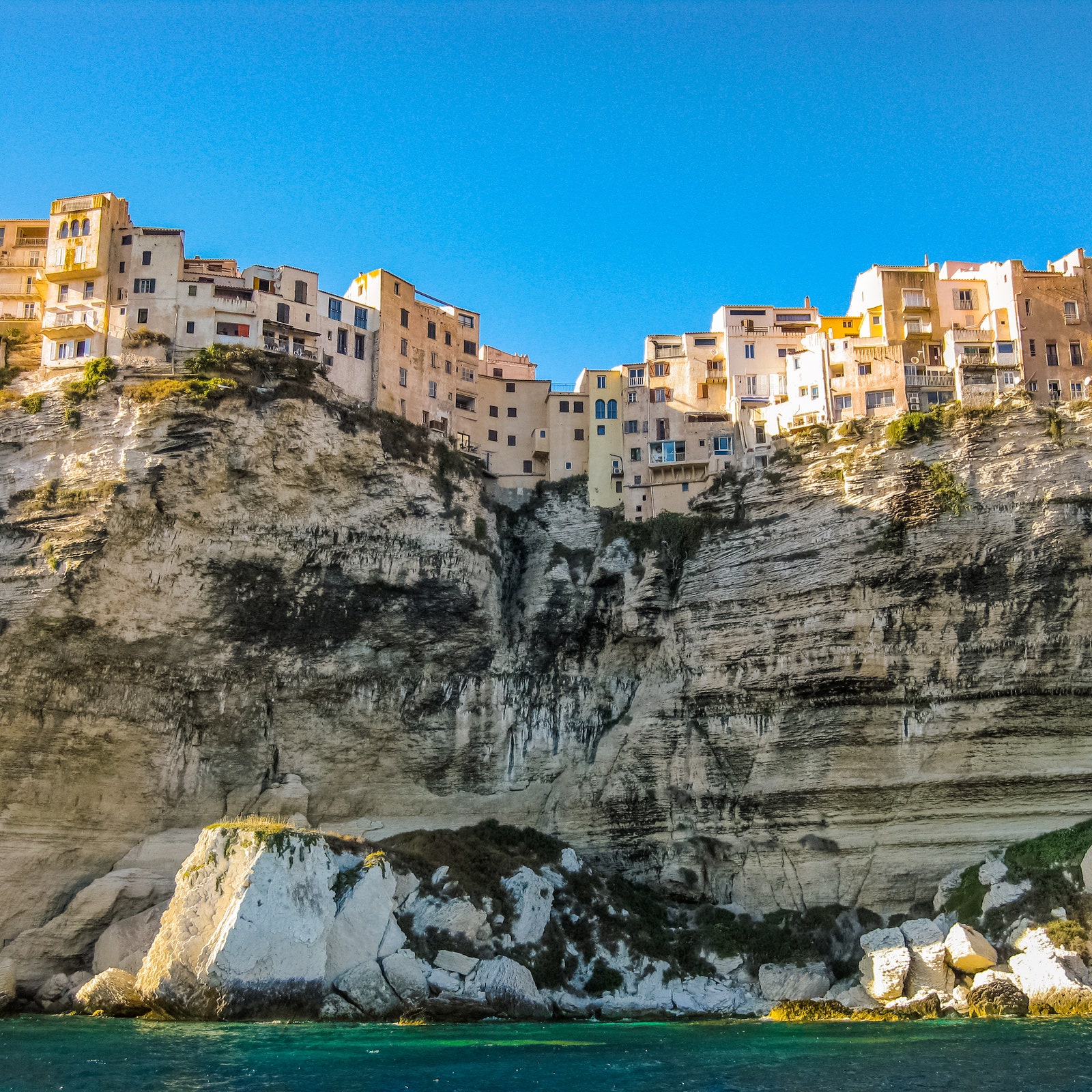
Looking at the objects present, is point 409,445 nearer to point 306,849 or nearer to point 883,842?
point 306,849

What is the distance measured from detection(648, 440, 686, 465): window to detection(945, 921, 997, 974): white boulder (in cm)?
2248

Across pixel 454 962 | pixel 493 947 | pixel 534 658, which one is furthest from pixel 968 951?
pixel 534 658

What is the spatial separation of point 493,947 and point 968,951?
15.3 meters

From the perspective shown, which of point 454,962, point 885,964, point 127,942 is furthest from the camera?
point 127,942

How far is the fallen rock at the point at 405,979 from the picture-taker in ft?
132

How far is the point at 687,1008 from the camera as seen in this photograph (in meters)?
44.3

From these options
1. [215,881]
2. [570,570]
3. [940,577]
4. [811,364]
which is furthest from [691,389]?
[215,881]

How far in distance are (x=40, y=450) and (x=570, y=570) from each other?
2105cm

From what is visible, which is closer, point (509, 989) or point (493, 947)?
point (509, 989)

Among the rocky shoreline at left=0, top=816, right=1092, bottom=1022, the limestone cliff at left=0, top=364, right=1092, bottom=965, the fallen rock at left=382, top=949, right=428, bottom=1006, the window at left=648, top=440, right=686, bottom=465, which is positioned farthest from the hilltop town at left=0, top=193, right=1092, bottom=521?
the fallen rock at left=382, top=949, right=428, bottom=1006

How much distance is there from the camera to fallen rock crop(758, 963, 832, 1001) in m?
44.3

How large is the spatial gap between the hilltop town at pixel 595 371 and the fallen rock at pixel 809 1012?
2088cm

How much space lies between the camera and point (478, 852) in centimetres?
4750

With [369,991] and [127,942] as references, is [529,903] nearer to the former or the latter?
[369,991]
